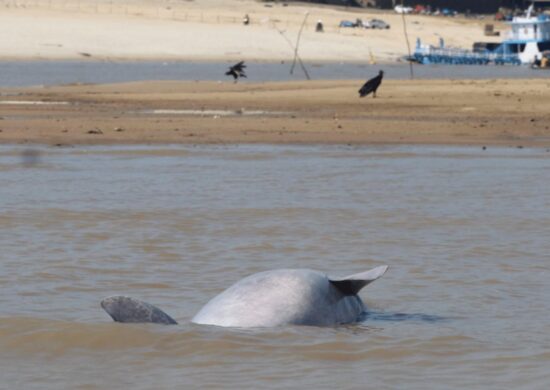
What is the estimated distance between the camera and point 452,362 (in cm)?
594

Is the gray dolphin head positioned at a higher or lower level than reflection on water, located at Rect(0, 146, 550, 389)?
higher

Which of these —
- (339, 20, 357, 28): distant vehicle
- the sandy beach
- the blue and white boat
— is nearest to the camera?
the sandy beach

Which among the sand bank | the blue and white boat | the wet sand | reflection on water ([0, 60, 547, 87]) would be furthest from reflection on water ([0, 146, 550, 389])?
the blue and white boat

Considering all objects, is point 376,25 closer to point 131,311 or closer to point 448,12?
point 448,12

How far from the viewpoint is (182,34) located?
68938mm

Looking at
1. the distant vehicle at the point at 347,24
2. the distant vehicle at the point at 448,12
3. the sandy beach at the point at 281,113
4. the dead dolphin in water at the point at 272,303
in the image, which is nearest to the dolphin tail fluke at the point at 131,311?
the dead dolphin in water at the point at 272,303

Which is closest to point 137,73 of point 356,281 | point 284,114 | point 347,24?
point 284,114

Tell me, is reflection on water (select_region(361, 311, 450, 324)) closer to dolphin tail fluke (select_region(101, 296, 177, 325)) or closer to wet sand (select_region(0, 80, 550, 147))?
dolphin tail fluke (select_region(101, 296, 177, 325))

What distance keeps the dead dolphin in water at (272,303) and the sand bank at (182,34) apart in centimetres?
4976

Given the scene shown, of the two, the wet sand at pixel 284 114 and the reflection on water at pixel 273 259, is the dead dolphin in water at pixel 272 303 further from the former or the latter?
the wet sand at pixel 284 114

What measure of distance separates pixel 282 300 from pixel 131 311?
2.35ft

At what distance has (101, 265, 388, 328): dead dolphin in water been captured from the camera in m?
6.14

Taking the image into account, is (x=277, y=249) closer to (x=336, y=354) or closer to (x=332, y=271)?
(x=332, y=271)

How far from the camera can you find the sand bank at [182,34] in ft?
202
